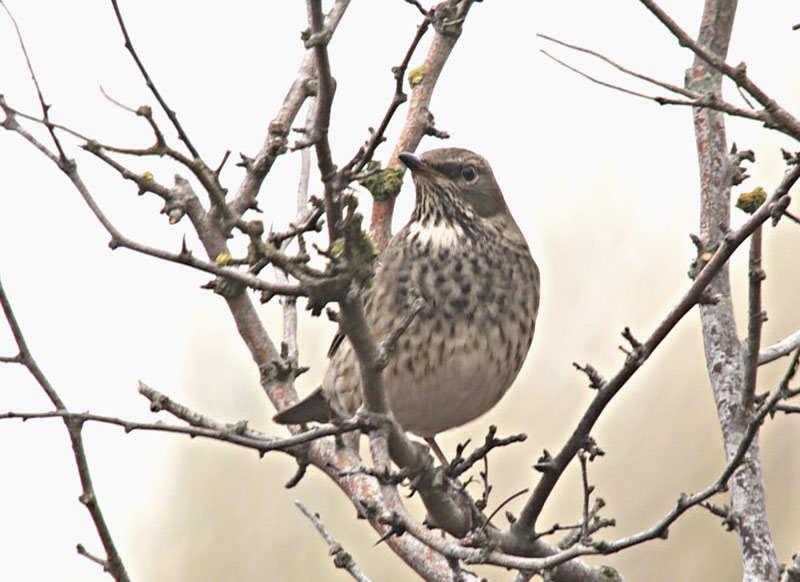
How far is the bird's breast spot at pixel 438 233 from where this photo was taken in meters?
Answer: 6.22

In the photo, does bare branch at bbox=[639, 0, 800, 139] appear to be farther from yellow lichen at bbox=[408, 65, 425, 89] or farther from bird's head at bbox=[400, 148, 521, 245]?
yellow lichen at bbox=[408, 65, 425, 89]

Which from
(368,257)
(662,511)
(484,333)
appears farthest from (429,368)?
(662,511)

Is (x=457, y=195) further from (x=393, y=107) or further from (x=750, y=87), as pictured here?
(x=750, y=87)

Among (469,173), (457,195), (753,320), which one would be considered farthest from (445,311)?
(753,320)

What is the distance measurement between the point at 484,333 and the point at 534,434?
3.65 m

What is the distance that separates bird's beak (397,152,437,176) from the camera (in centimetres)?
606

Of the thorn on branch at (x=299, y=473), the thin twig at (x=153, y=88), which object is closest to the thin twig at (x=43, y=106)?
the thin twig at (x=153, y=88)

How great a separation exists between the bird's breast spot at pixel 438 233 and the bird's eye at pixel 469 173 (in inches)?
13.0

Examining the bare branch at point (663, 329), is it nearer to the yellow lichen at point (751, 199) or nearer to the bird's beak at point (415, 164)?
the yellow lichen at point (751, 199)

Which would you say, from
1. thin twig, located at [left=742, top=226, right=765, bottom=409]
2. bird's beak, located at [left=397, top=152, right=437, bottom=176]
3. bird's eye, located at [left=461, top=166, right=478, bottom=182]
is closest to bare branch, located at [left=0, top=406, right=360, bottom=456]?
thin twig, located at [left=742, top=226, right=765, bottom=409]

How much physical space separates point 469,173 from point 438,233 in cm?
46

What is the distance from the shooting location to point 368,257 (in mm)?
3492

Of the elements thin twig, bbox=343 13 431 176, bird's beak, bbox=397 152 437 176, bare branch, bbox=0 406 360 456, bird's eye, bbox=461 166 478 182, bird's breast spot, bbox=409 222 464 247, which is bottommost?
bare branch, bbox=0 406 360 456

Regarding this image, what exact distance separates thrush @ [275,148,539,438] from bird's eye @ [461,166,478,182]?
2 centimetres
